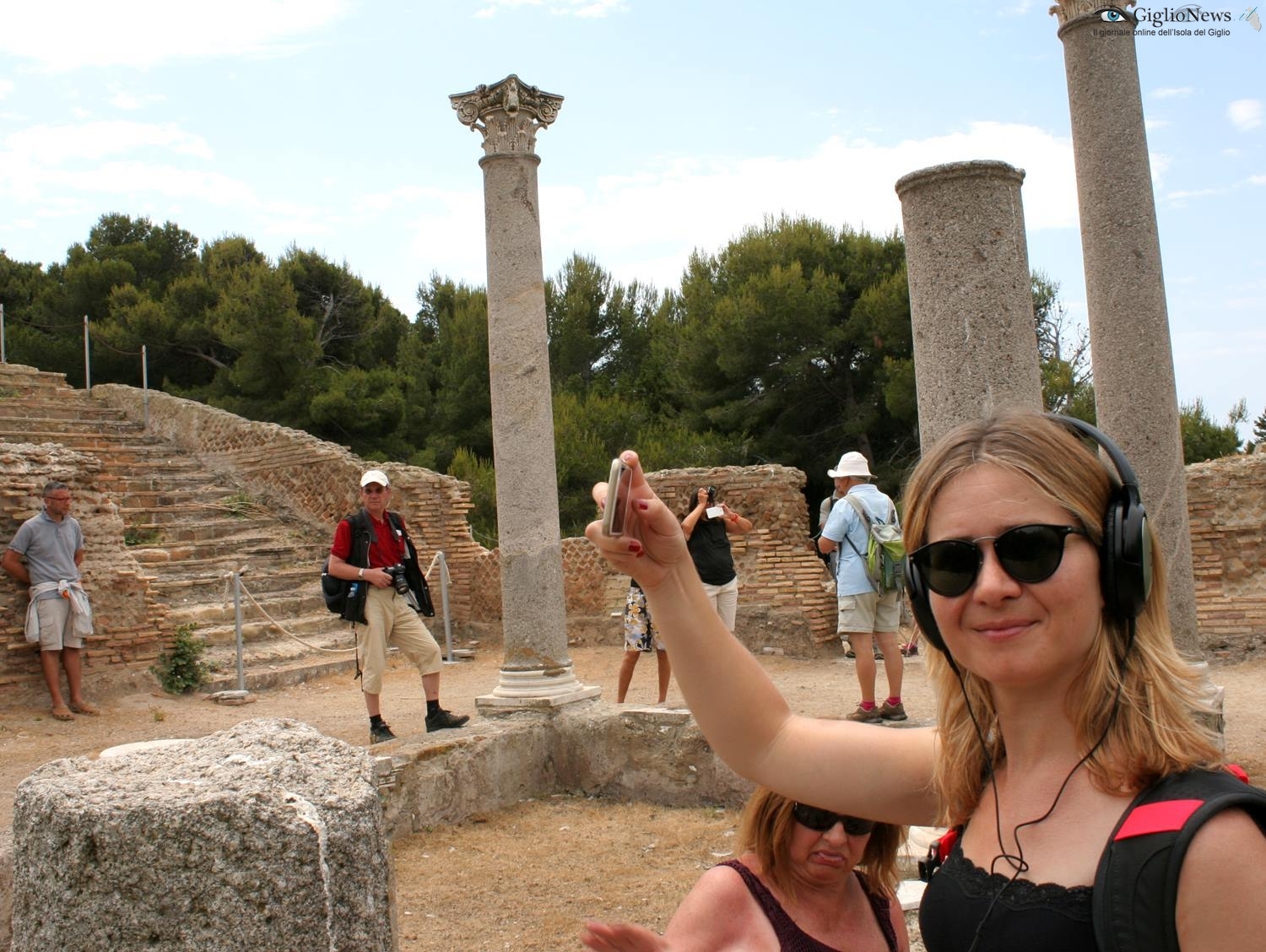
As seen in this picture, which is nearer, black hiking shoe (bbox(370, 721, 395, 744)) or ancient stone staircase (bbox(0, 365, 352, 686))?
black hiking shoe (bbox(370, 721, 395, 744))

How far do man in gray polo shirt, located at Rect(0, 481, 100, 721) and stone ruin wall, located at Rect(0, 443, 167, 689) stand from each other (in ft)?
0.69

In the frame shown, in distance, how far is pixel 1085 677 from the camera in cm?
126

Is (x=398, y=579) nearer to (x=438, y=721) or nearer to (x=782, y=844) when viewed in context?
(x=438, y=721)

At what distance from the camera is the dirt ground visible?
4.52m

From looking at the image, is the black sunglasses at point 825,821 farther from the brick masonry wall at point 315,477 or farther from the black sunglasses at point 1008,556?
the brick masonry wall at point 315,477

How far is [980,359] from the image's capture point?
4570 mm

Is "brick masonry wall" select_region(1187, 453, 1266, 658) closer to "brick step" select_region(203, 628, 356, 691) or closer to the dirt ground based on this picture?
the dirt ground

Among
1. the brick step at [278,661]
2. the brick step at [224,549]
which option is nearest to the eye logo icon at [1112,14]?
the brick step at [278,661]

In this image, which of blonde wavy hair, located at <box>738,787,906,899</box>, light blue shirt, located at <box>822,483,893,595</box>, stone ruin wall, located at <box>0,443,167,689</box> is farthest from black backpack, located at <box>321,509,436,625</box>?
blonde wavy hair, located at <box>738,787,906,899</box>

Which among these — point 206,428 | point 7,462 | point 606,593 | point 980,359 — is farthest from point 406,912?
point 206,428

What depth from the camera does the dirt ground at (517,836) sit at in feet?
14.8

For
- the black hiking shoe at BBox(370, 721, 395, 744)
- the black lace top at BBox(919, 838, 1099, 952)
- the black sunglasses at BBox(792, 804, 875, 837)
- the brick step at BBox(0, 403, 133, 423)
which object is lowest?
the black hiking shoe at BBox(370, 721, 395, 744)

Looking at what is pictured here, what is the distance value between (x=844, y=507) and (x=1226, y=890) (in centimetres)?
567

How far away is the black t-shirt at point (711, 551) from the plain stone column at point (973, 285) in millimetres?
3188
